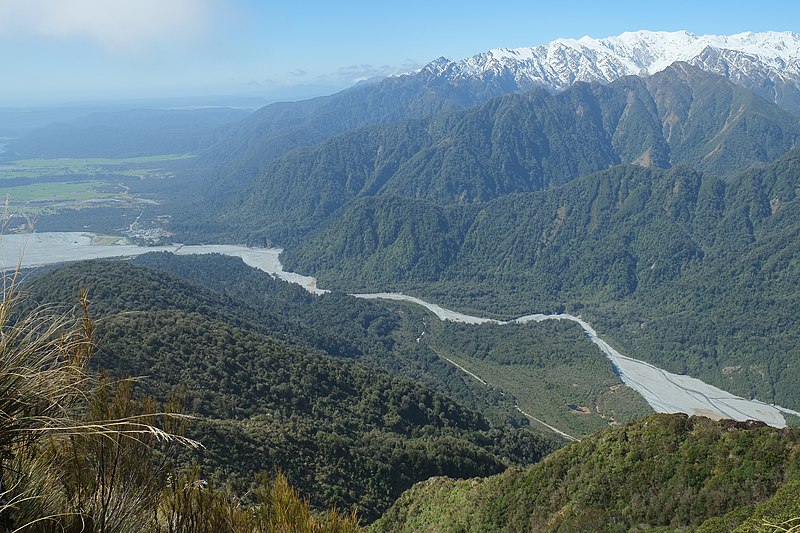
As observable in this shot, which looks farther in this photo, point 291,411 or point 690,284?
point 690,284

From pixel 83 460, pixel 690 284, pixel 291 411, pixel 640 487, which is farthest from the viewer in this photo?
pixel 690 284

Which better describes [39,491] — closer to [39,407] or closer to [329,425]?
[39,407]

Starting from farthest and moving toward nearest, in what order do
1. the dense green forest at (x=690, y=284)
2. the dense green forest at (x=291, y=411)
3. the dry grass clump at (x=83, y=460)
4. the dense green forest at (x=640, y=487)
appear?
1. the dense green forest at (x=690, y=284)
2. the dense green forest at (x=291, y=411)
3. the dense green forest at (x=640, y=487)
4. the dry grass clump at (x=83, y=460)

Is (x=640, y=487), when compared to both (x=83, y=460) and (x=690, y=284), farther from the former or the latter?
(x=690, y=284)

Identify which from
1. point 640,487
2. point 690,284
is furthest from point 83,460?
point 690,284

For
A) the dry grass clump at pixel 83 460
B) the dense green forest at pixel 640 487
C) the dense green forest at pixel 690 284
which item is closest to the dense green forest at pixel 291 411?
the dense green forest at pixel 640 487

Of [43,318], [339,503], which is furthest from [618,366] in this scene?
[43,318]

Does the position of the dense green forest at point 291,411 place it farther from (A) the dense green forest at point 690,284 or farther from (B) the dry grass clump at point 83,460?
(A) the dense green forest at point 690,284

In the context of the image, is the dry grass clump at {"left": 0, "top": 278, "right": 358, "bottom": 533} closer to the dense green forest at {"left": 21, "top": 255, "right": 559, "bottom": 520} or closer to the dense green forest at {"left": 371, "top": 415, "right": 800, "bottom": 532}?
the dense green forest at {"left": 371, "top": 415, "right": 800, "bottom": 532}
